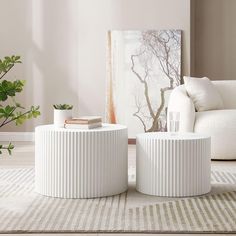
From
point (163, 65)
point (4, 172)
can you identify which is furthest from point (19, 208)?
point (163, 65)

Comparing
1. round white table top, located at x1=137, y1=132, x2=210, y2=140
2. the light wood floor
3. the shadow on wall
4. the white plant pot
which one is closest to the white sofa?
the light wood floor

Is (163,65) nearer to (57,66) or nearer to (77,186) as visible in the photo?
(57,66)

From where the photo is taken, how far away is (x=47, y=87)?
6227 mm

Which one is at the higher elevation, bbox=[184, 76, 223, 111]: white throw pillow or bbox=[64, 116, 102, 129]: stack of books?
bbox=[184, 76, 223, 111]: white throw pillow

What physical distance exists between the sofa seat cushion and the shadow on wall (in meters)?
2.01

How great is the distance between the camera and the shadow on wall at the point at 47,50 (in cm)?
619

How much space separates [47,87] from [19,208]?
3.46 metres

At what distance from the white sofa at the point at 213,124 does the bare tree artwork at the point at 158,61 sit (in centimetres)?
102

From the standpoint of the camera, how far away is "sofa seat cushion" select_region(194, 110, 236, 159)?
4641mm

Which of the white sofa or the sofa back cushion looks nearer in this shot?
the white sofa

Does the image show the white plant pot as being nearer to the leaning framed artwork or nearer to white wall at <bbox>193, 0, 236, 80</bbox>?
the leaning framed artwork

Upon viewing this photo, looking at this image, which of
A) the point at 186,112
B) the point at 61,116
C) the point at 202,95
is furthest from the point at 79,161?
the point at 202,95

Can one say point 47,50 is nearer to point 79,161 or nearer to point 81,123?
point 81,123

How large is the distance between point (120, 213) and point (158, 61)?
3391mm
